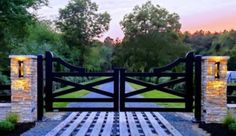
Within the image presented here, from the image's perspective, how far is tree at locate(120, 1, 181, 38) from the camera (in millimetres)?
56969

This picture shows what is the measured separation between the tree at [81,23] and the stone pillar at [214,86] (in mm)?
42274

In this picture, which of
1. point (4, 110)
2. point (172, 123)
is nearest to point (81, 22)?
point (4, 110)

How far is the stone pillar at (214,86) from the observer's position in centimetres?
1152

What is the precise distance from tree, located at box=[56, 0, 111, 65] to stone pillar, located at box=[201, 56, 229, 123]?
42274mm

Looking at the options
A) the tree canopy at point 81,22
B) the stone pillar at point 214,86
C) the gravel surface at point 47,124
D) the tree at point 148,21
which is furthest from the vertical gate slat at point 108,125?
the tree at point 148,21

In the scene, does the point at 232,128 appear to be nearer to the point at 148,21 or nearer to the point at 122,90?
the point at 122,90

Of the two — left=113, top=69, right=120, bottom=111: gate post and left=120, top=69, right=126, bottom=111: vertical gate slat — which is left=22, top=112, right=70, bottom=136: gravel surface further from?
left=120, top=69, right=126, bottom=111: vertical gate slat

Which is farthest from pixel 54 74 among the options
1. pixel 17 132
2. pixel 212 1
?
pixel 212 1

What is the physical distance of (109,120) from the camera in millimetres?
11836

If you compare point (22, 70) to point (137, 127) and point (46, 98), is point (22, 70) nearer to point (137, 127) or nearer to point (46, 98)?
point (46, 98)

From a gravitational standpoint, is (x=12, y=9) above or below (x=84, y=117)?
above

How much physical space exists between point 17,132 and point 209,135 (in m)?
4.05

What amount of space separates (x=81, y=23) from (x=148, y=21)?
879 cm

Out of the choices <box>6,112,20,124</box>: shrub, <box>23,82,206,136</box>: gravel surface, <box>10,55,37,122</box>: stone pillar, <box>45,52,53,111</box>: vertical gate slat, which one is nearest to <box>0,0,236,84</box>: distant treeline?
<box>23,82,206,136</box>: gravel surface
